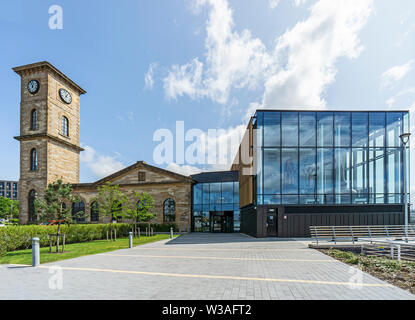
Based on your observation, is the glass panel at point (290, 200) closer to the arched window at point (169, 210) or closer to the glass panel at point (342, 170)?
the glass panel at point (342, 170)

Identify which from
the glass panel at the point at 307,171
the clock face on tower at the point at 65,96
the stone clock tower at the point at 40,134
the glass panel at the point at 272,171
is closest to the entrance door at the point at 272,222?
the glass panel at the point at 272,171

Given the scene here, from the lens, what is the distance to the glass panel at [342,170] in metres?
22.3

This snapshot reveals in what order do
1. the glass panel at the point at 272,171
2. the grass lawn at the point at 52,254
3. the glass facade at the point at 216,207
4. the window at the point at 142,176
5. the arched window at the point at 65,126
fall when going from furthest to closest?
the arched window at the point at 65,126
the window at the point at 142,176
the glass facade at the point at 216,207
the glass panel at the point at 272,171
the grass lawn at the point at 52,254

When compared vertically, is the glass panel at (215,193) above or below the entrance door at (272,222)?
above

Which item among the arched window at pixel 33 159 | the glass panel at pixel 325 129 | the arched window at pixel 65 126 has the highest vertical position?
the arched window at pixel 65 126

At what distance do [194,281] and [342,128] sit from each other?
21317 mm

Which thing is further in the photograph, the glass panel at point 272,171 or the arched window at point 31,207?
the arched window at point 31,207

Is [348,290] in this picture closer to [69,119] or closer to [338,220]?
[338,220]

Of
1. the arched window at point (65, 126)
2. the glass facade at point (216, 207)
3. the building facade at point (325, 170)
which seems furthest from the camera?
the arched window at point (65, 126)

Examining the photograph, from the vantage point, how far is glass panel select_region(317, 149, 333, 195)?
73.2ft

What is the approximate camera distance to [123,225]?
2828 centimetres

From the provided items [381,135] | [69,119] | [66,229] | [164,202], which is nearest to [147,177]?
[164,202]

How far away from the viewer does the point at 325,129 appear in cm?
2306
